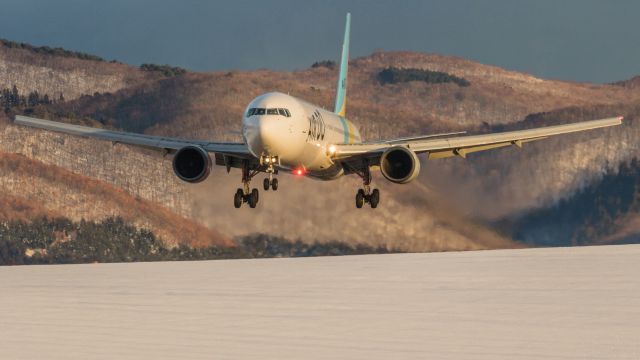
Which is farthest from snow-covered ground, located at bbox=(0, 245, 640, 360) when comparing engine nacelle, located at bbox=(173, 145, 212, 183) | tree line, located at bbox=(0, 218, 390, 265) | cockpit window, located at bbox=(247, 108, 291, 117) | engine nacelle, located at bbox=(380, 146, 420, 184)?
tree line, located at bbox=(0, 218, 390, 265)

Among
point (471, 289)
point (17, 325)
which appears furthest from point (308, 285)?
point (17, 325)

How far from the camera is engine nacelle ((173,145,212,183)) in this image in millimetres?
55781

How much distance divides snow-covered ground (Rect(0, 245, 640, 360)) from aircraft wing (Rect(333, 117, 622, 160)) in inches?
231

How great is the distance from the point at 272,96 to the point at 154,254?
263 feet

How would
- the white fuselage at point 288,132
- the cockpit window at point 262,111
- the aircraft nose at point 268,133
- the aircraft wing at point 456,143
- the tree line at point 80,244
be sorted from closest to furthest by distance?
the aircraft nose at point 268,133, the white fuselage at point 288,132, the cockpit window at point 262,111, the aircraft wing at point 456,143, the tree line at point 80,244

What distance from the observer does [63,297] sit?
44281 millimetres

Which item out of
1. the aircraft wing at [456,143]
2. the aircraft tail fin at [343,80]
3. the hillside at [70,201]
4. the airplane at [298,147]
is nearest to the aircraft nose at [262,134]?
the airplane at [298,147]

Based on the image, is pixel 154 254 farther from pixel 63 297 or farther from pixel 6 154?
pixel 63 297

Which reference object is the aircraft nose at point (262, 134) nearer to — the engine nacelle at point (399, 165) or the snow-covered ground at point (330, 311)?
the snow-covered ground at point (330, 311)

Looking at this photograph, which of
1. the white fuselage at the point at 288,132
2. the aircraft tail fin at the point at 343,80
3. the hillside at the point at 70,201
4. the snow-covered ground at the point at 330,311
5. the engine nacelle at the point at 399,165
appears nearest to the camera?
the snow-covered ground at the point at 330,311

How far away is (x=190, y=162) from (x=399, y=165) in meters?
10.1

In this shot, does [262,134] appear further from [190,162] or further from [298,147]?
[190,162]

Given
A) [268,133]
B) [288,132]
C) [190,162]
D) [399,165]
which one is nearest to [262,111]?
[268,133]

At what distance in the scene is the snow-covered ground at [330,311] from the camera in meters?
28.7
